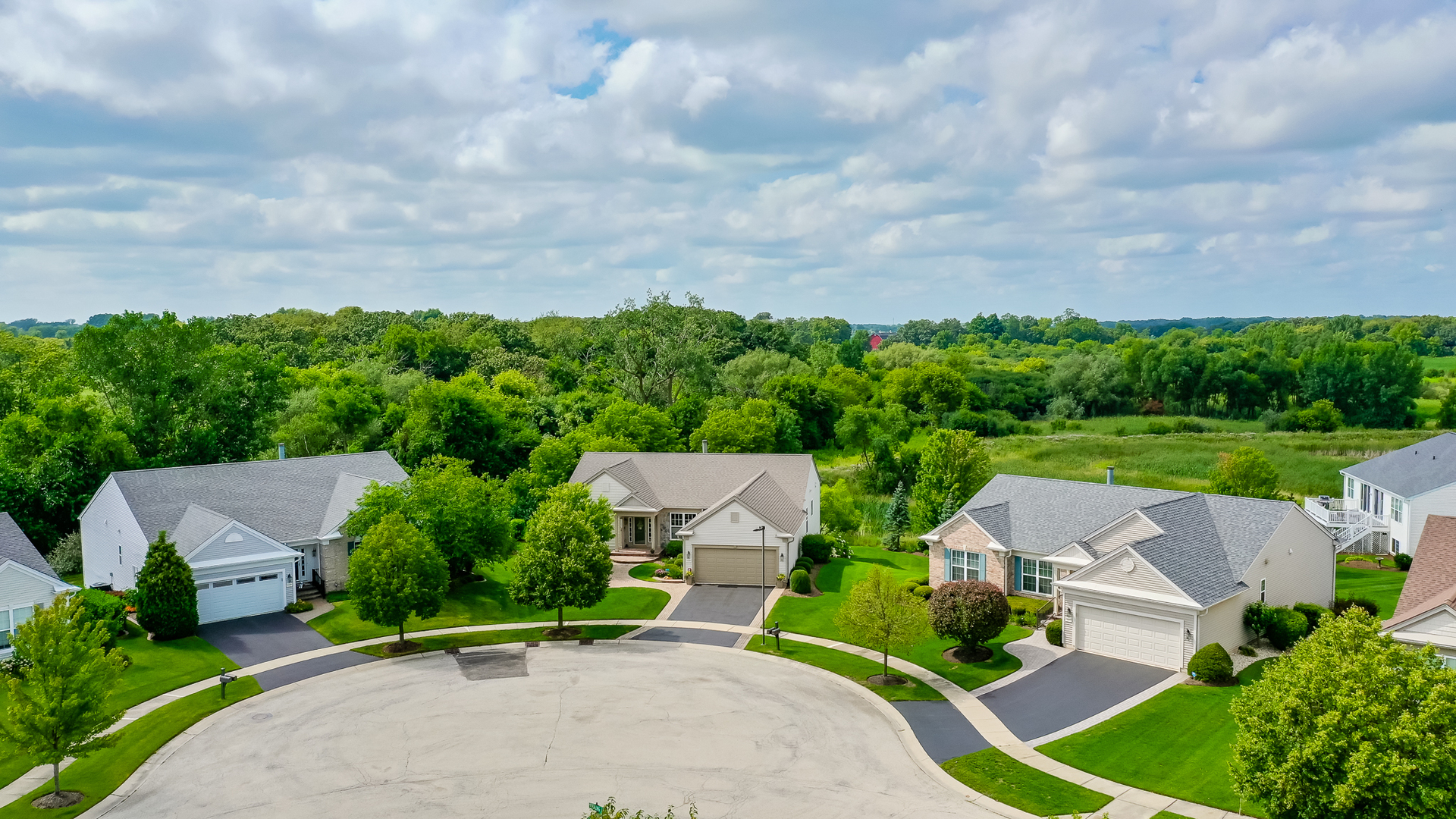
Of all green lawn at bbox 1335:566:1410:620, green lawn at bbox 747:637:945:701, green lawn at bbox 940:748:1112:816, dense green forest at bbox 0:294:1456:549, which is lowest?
green lawn at bbox 940:748:1112:816

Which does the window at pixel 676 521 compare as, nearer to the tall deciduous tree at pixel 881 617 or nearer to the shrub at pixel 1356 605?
the tall deciduous tree at pixel 881 617

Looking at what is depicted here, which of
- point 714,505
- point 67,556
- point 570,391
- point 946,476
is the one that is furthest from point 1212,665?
point 570,391

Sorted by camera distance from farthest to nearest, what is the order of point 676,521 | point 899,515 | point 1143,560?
1. point 899,515
2. point 676,521
3. point 1143,560

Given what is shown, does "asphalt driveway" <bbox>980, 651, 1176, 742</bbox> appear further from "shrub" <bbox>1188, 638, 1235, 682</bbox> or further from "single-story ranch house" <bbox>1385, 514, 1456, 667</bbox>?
"single-story ranch house" <bbox>1385, 514, 1456, 667</bbox>

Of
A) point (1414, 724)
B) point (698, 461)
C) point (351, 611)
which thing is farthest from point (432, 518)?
point (1414, 724)

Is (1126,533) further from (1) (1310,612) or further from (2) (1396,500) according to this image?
(2) (1396,500)

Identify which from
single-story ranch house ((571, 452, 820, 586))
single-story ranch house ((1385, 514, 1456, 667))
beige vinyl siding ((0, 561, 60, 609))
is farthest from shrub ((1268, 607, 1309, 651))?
beige vinyl siding ((0, 561, 60, 609))
